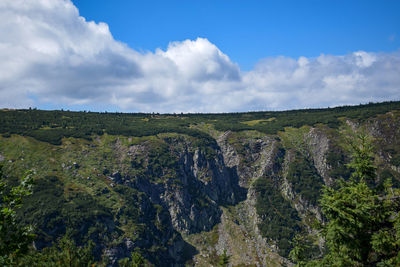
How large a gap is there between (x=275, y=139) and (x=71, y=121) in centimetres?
14448

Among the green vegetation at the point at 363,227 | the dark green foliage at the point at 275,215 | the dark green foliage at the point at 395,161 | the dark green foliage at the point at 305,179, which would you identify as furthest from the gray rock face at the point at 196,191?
the green vegetation at the point at 363,227

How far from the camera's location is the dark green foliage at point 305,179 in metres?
148

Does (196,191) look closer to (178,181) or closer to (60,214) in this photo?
(178,181)

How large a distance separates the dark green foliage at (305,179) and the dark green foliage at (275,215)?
10556mm

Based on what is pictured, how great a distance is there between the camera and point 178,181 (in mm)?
155500

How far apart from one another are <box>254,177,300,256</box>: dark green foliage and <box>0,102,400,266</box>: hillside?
0.55 metres

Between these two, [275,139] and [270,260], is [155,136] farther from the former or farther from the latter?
[270,260]

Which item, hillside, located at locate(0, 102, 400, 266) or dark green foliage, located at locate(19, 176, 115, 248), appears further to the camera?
hillside, located at locate(0, 102, 400, 266)

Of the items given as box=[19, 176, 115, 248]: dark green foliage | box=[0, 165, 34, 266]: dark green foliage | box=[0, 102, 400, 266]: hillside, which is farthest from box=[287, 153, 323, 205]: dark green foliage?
box=[0, 165, 34, 266]: dark green foliage

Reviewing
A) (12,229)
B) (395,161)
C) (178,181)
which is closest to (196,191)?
(178,181)

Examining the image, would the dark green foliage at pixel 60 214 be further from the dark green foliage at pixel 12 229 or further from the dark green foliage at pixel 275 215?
the dark green foliage at pixel 12 229

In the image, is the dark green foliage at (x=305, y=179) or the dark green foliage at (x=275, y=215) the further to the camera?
the dark green foliage at (x=305, y=179)

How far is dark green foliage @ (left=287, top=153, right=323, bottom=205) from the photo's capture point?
14775 cm

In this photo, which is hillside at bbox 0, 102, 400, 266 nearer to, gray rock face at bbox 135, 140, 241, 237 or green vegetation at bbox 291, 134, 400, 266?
→ gray rock face at bbox 135, 140, 241, 237
